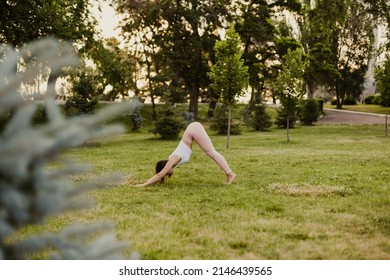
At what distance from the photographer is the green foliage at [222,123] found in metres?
31.8

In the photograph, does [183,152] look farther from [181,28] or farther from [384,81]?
[181,28]

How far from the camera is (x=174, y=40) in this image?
39250 mm

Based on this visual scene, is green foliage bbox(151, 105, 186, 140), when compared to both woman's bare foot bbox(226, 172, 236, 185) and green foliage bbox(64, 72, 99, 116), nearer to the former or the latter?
green foliage bbox(64, 72, 99, 116)

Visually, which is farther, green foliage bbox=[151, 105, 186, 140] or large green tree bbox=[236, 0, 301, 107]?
large green tree bbox=[236, 0, 301, 107]

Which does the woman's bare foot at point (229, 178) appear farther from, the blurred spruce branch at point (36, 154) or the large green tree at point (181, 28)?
the large green tree at point (181, 28)

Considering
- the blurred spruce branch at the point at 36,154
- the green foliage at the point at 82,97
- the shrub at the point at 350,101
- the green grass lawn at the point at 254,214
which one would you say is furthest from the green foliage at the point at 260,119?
the shrub at the point at 350,101

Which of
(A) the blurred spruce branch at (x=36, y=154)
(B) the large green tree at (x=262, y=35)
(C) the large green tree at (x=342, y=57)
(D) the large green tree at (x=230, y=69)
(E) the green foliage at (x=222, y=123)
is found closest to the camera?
(A) the blurred spruce branch at (x=36, y=154)

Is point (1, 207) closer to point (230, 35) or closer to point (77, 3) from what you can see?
point (230, 35)

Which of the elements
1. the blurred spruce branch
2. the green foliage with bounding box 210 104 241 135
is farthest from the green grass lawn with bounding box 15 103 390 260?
the green foliage with bounding box 210 104 241 135

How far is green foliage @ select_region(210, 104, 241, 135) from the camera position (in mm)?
31812

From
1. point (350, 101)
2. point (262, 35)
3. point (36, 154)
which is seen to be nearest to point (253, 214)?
point (36, 154)

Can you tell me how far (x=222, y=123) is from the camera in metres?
32.0

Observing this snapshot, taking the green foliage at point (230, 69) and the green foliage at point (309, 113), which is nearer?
the green foliage at point (230, 69)

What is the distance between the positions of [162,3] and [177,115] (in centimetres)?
1492
